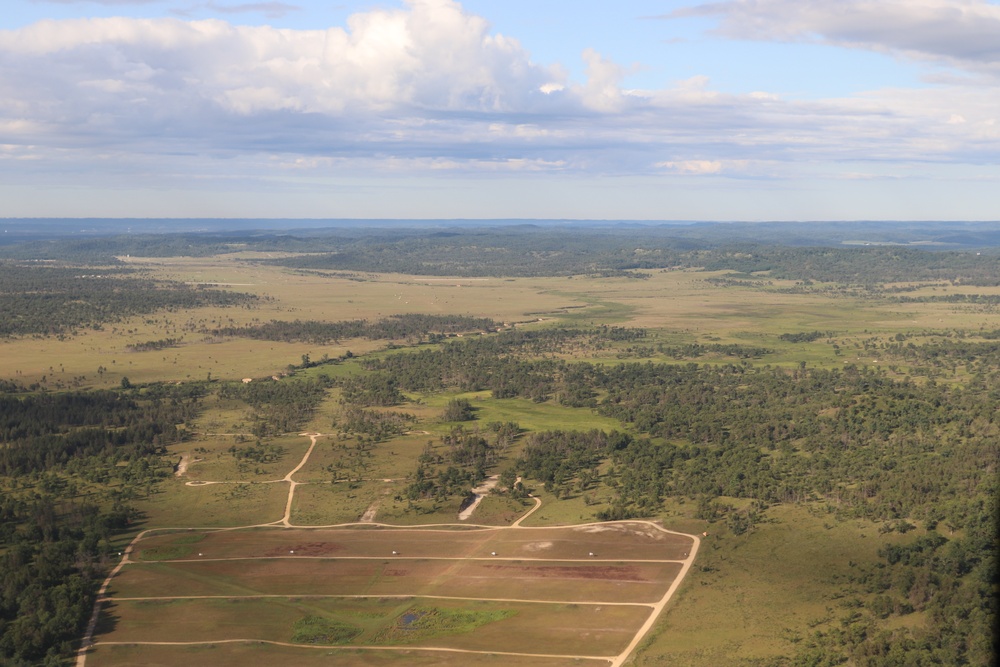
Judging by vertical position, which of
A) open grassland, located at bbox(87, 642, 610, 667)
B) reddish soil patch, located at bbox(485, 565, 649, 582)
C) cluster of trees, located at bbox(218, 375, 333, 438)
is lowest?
open grassland, located at bbox(87, 642, 610, 667)

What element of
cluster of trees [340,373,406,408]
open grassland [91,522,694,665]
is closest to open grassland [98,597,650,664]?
open grassland [91,522,694,665]

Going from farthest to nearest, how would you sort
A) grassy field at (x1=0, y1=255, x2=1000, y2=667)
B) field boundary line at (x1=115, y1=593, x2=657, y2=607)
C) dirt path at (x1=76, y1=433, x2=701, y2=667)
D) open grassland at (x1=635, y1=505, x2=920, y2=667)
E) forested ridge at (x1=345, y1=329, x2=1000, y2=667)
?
field boundary line at (x1=115, y1=593, x2=657, y2=607) → forested ridge at (x1=345, y1=329, x2=1000, y2=667) → grassy field at (x1=0, y1=255, x2=1000, y2=667) → dirt path at (x1=76, y1=433, x2=701, y2=667) → open grassland at (x1=635, y1=505, x2=920, y2=667)

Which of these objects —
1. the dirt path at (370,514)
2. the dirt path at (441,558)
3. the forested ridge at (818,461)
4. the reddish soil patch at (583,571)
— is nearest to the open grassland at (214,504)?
the dirt path at (441,558)

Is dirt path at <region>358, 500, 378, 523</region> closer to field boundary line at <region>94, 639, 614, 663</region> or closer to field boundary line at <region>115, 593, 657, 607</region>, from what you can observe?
field boundary line at <region>115, 593, 657, 607</region>

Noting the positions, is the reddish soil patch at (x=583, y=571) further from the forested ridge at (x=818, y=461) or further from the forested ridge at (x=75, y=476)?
the forested ridge at (x=75, y=476)

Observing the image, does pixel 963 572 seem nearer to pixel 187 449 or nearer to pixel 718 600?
pixel 718 600
